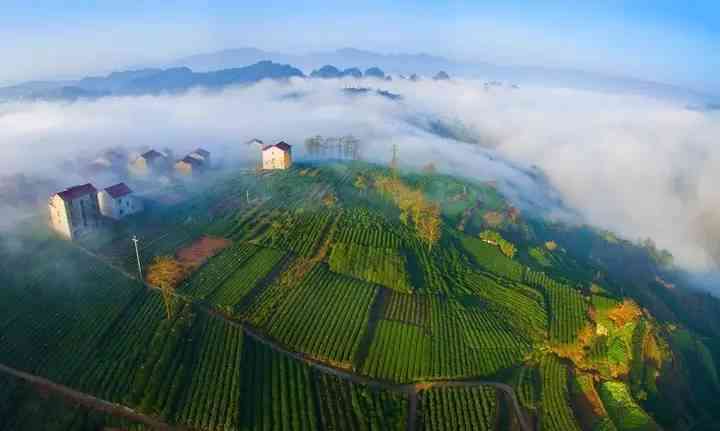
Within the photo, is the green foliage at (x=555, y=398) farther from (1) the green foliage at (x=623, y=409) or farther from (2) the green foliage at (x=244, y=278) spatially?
(2) the green foliage at (x=244, y=278)

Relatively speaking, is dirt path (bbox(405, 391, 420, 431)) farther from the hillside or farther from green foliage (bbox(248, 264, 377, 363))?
green foliage (bbox(248, 264, 377, 363))

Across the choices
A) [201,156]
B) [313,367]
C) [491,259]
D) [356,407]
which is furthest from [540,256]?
[201,156]

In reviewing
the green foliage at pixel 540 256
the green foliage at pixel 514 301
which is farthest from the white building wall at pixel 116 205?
the green foliage at pixel 540 256

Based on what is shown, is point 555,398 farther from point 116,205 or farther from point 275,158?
point 275,158

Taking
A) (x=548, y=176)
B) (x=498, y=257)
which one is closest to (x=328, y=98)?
(x=548, y=176)

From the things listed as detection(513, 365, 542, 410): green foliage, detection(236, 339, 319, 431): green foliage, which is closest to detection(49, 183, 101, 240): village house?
detection(236, 339, 319, 431): green foliage

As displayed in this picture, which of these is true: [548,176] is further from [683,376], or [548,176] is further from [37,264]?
[37,264]
